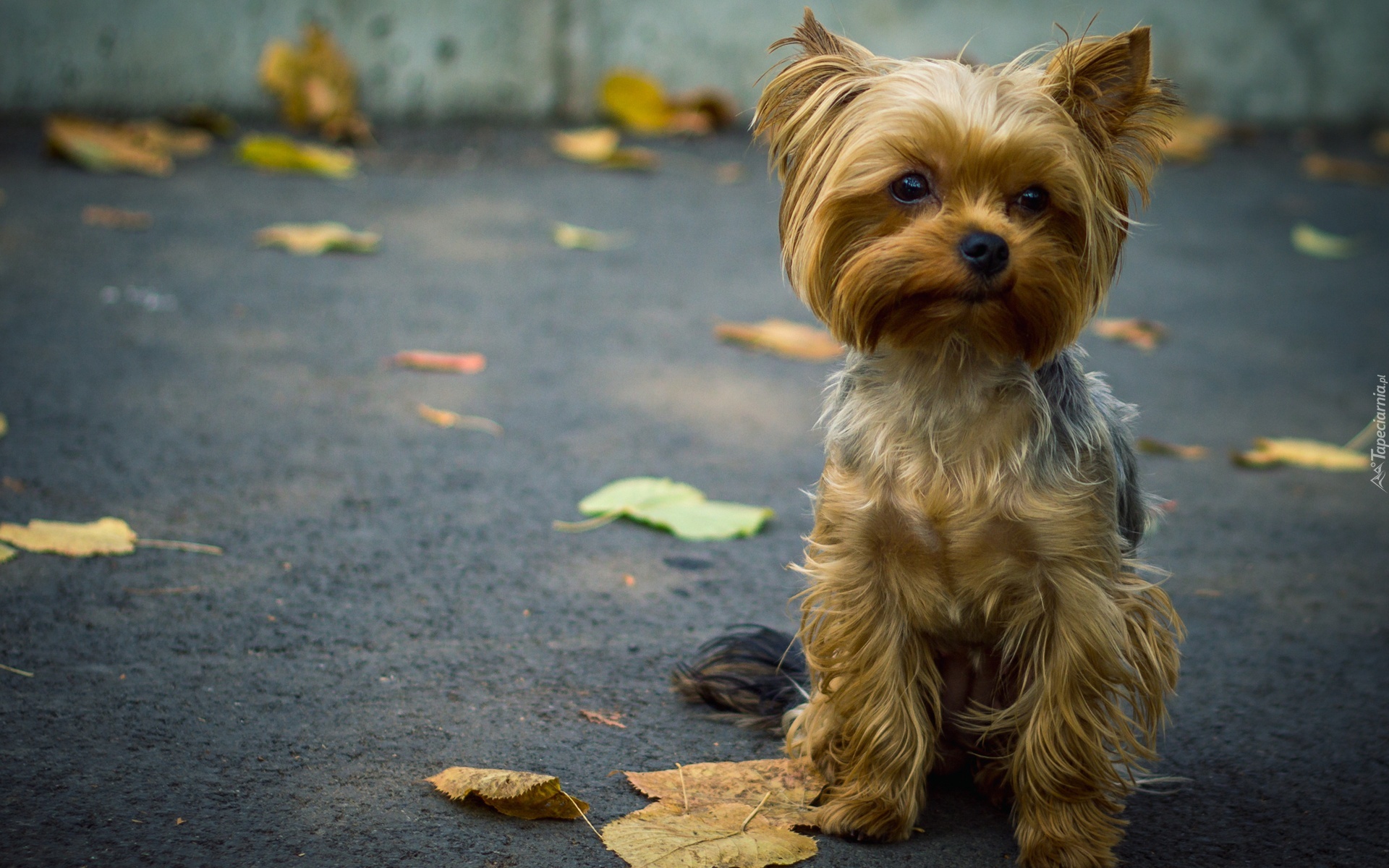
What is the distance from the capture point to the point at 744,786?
2715 millimetres

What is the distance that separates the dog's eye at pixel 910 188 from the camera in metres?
2.50

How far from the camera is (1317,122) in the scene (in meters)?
10.4

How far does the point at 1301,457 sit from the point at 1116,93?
2717mm

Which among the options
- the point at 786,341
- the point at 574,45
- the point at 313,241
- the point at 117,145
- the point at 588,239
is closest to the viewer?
the point at 786,341

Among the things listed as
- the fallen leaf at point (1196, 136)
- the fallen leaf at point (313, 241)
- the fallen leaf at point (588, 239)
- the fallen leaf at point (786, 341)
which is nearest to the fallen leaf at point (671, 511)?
the fallen leaf at point (786, 341)

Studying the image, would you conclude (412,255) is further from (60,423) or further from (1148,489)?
(1148,489)

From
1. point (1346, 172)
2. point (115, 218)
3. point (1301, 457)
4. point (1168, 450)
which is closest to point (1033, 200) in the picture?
point (1168, 450)

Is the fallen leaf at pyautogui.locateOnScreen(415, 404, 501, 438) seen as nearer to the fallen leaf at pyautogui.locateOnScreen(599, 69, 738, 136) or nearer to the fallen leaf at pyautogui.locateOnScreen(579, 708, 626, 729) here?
the fallen leaf at pyautogui.locateOnScreen(579, 708, 626, 729)

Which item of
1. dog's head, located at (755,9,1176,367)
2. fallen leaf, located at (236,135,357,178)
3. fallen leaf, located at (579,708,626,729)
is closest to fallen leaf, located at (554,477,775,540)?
fallen leaf, located at (579,708,626,729)

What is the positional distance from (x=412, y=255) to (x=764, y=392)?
7.30ft

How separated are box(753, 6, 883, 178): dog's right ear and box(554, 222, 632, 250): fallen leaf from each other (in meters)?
4.10

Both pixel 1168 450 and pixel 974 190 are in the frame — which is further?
pixel 1168 450

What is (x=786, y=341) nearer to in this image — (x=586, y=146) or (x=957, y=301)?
(x=957, y=301)

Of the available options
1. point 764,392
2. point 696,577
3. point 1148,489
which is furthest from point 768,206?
point 696,577
